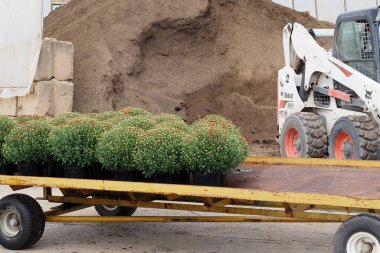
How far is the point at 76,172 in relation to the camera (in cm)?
680

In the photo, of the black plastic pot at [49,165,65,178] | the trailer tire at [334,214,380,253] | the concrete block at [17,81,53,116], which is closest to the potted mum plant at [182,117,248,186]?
the trailer tire at [334,214,380,253]

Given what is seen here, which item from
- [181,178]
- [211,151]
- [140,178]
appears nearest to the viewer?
[211,151]

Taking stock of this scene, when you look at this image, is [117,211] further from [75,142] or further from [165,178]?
[165,178]

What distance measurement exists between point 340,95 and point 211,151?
531 centimetres

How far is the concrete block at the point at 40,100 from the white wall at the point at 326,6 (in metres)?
9.54

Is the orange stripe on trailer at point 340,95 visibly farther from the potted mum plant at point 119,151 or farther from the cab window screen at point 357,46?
the potted mum plant at point 119,151

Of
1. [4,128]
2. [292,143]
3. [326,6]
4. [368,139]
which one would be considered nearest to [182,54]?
[326,6]

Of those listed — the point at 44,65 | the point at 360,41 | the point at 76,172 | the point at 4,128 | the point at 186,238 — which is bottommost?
the point at 186,238

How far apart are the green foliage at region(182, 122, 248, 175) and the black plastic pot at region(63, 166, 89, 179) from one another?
1.10 m

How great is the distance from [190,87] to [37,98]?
5099 millimetres

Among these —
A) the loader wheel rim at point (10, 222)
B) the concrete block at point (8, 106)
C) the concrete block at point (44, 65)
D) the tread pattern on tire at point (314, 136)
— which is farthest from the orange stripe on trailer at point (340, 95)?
the concrete block at point (8, 106)

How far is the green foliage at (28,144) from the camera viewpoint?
701 cm

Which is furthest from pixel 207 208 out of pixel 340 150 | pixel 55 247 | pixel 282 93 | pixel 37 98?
Answer: pixel 37 98

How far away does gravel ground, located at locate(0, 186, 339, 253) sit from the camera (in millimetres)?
6910
